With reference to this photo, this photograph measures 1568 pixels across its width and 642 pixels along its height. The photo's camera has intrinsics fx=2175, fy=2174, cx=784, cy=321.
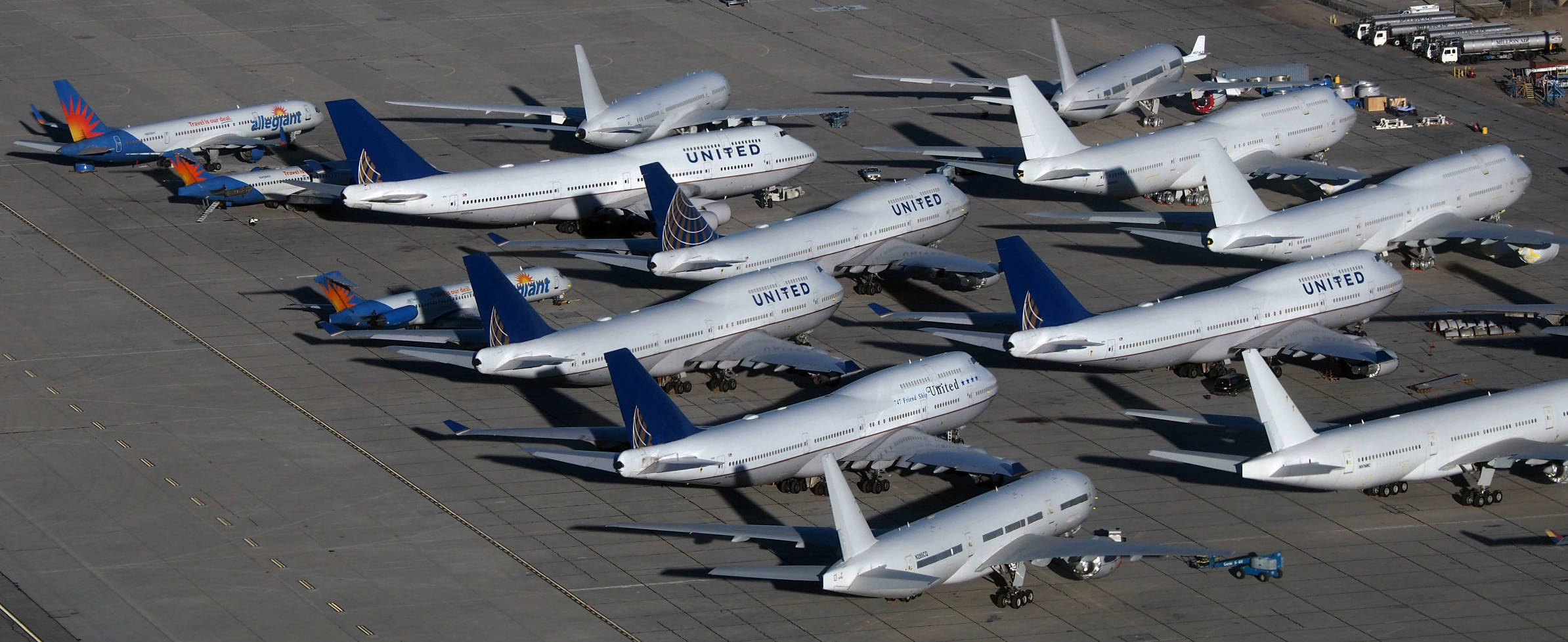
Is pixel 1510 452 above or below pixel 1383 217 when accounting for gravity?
below

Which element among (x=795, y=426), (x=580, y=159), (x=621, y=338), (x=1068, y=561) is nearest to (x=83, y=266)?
(x=580, y=159)

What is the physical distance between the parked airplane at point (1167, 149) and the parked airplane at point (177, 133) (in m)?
30.7

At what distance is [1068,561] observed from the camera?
6888cm

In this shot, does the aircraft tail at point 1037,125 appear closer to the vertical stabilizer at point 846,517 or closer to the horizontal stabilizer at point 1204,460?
the horizontal stabilizer at point 1204,460

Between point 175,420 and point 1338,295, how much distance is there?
45511 mm

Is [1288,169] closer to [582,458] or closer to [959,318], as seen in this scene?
[959,318]

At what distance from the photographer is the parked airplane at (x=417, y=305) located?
3420 inches

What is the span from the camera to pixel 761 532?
221ft

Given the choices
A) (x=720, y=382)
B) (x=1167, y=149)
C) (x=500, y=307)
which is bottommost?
(x=720, y=382)

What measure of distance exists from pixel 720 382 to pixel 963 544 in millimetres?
19716

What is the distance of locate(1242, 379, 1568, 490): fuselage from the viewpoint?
71.8m

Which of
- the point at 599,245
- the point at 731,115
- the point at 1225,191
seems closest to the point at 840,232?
the point at 599,245

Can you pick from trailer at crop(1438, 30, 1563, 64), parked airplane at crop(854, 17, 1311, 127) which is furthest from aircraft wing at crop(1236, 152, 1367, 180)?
trailer at crop(1438, 30, 1563, 64)

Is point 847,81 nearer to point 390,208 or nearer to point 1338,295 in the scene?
point 390,208
